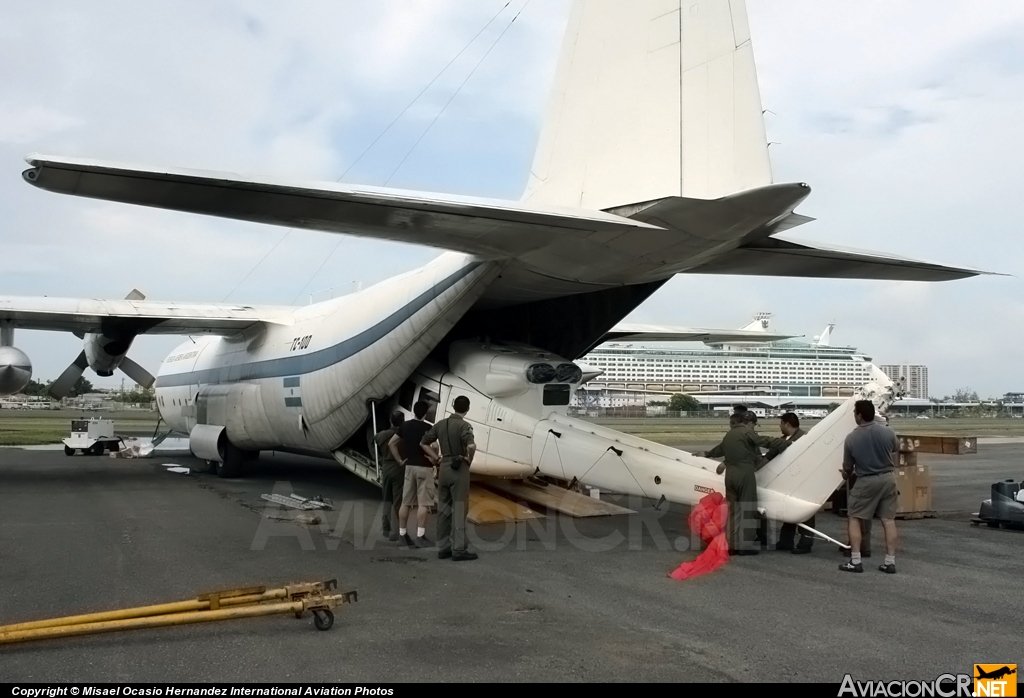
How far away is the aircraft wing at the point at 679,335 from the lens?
Result: 16.5 meters

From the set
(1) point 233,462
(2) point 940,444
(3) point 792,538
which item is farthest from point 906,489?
(1) point 233,462

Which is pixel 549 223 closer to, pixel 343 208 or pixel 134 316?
pixel 343 208

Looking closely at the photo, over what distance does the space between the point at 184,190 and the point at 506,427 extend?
5149mm

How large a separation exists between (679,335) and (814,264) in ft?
28.3

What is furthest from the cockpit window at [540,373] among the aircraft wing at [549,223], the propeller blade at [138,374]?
the propeller blade at [138,374]

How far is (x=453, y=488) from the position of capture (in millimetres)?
7414

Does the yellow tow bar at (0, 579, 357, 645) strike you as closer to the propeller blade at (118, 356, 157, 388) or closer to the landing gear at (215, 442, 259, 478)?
the landing gear at (215, 442, 259, 478)

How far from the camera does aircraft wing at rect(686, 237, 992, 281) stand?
792 cm

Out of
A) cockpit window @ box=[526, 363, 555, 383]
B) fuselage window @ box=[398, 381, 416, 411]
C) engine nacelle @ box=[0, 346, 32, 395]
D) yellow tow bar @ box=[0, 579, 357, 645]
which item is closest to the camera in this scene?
yellow tow bar @ box=[0, 579, 357, 645]

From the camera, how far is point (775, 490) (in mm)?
7707

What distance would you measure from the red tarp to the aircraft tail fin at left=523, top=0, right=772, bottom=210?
317 centimetres

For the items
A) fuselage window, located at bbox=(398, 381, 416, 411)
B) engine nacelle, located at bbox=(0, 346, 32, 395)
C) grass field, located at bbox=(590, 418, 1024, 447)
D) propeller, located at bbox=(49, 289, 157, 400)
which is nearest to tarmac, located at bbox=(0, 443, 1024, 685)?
fuselage window, located at bbox=(398, 381, 416, 411)

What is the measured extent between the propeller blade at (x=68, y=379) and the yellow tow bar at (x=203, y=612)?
1339 cm

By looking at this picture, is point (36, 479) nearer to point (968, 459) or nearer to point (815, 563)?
point (815, 563)
